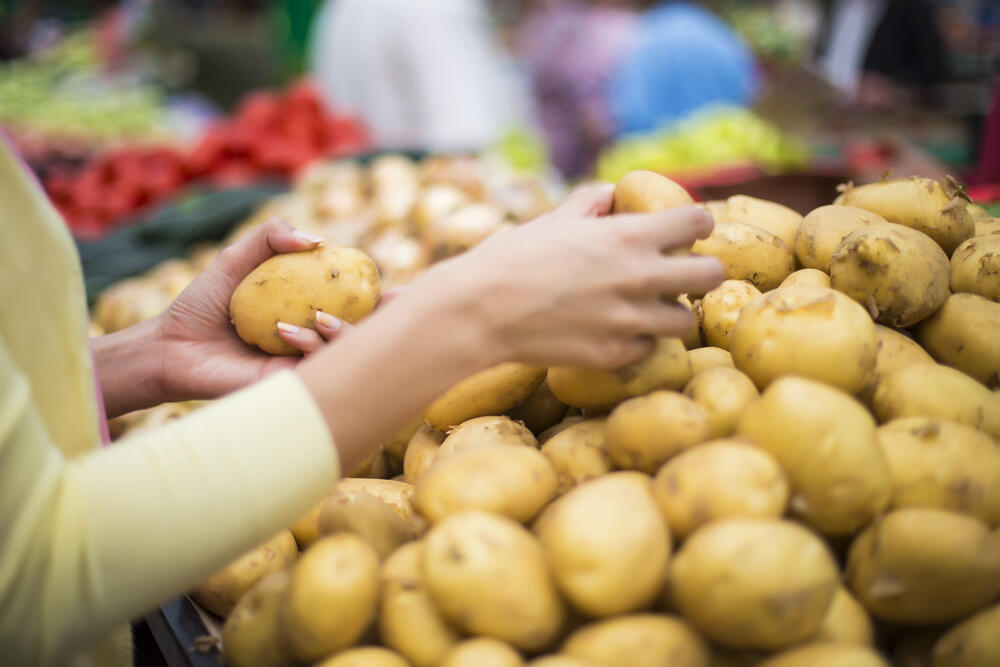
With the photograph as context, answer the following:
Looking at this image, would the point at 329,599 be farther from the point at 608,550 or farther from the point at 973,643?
the point at 973,643

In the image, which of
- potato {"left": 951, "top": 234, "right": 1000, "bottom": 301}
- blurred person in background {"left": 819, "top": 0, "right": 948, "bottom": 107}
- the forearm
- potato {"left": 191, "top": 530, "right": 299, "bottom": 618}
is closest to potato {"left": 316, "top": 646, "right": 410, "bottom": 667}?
potato {"left": 191, "top": 530, "right": 299, "bottom": 618}

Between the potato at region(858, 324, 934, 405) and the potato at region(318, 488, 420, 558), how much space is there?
737mm

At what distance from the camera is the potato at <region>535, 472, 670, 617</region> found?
86 centimetres

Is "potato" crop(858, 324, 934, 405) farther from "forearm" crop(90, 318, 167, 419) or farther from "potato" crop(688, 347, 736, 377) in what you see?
"forearm" crop(90, 318, 167, 419)

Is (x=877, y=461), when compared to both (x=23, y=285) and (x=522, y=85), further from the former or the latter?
(x=522, y=85)

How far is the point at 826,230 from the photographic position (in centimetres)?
136

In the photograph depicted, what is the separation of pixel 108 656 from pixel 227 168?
399 centimetres

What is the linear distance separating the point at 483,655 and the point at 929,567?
53 cm

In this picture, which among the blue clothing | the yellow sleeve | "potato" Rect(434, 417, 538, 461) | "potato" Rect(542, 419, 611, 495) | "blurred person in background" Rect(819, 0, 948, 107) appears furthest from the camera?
"blurred person in background" Rect(819, 0, 948, 107)

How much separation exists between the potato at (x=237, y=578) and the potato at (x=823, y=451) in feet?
2.45

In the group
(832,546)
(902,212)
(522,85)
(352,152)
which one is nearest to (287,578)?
(832,546)

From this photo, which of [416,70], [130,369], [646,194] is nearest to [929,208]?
[646,194]

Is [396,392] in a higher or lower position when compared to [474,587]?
higher

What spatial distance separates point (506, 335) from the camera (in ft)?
3.17
